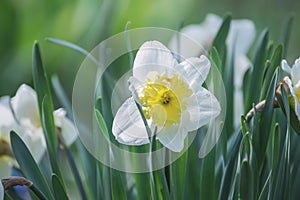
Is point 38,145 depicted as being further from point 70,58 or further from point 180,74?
point 70,58

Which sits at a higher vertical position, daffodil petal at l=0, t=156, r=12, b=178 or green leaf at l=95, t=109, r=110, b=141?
green leaf at l=95, t=109, r=110, b=141

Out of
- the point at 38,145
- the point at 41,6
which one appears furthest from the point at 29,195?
the point at 41,6

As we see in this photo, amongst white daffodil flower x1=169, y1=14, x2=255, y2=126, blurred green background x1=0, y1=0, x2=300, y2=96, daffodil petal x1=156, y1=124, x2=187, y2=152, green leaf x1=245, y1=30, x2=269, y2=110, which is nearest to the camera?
daffodil petal x1=156, y1=124, x2=187, y2=152

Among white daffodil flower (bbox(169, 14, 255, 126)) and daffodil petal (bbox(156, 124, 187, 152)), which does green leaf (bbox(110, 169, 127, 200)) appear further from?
white daffodil flower (bbox(169, 14, 255, 126))

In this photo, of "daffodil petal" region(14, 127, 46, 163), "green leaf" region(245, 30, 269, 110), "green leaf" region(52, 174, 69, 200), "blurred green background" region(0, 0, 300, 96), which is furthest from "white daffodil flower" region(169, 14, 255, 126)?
"blurred green background" region(0, 0, 300, 96)

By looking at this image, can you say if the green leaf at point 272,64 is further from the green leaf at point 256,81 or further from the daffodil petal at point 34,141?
the daffodil petal at point 34,141

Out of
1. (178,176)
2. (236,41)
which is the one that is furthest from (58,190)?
(236,41)
